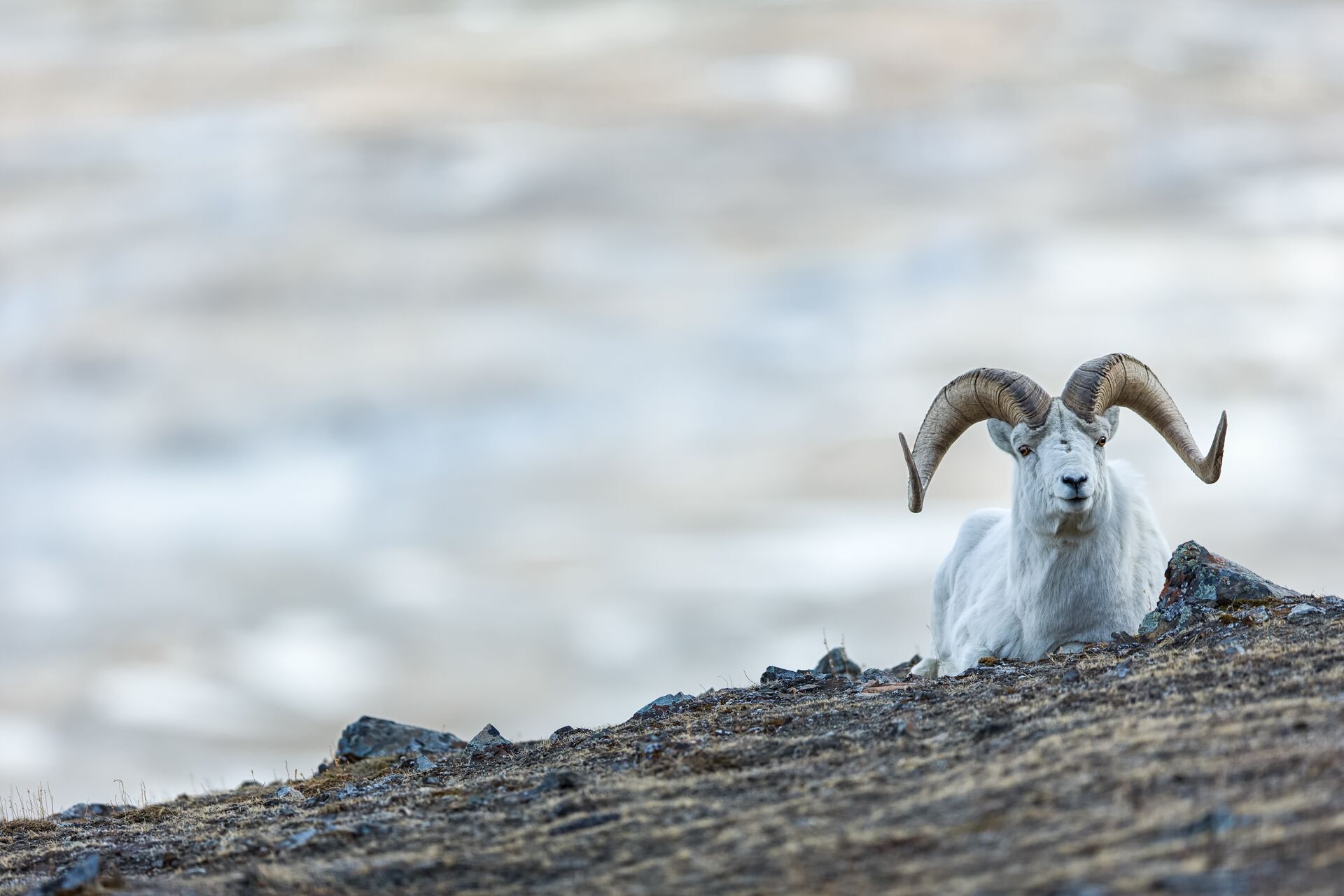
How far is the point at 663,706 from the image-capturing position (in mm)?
12430

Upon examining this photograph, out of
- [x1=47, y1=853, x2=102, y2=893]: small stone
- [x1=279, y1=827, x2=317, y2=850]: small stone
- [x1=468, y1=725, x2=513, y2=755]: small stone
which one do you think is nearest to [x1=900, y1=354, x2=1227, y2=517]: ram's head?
[x1=468, y1=725, x2=513, y2=755]: small stone

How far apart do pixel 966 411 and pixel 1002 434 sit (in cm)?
68

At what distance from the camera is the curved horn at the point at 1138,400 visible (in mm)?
13695

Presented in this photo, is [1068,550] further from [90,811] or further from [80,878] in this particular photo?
[90,811]

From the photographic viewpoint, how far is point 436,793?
1006 cm

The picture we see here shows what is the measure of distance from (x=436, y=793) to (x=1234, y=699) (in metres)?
5.50

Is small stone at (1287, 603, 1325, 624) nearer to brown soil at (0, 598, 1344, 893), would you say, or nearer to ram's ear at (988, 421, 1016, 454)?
brown soil at (0, 598, 1344, 893)

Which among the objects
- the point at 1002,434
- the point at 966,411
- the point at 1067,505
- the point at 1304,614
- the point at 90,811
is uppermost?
the point at 966,411

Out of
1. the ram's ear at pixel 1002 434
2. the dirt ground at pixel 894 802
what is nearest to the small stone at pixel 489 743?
the dirt ground at pixel 894 802

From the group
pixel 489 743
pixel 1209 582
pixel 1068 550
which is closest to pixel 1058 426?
pixel 1068 550

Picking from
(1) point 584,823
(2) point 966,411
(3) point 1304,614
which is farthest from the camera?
(2) point 966,411

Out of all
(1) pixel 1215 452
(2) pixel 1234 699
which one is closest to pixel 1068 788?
(2) pixel 1234 699

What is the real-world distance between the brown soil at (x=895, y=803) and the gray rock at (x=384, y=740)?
3461mm

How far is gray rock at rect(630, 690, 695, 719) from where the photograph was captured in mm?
12067
